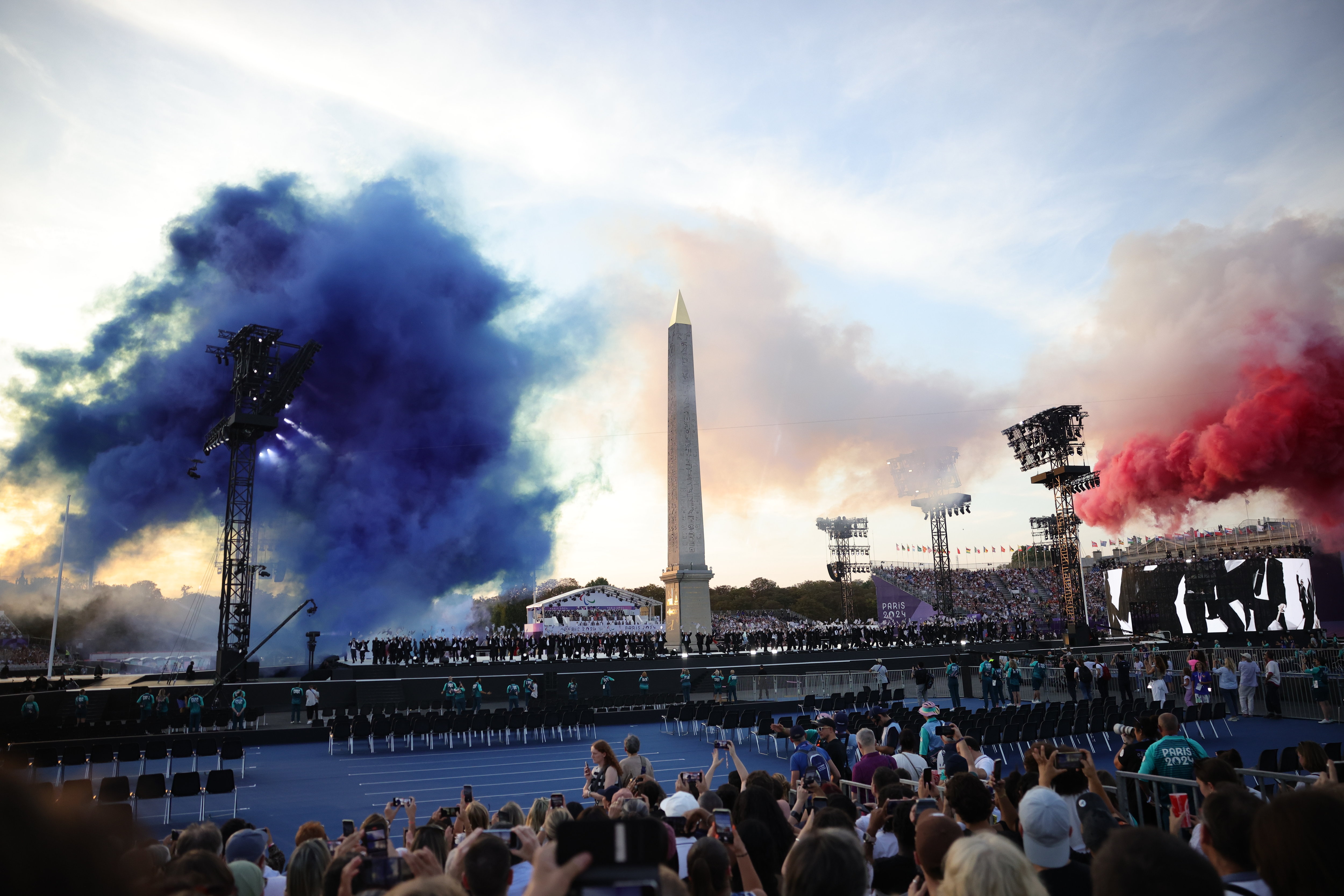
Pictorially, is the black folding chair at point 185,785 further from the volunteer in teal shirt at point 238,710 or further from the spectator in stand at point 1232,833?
the spectator in stand at point 1232,833

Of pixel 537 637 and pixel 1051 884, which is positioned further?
pixel 537 637

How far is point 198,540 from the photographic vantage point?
2119 inches

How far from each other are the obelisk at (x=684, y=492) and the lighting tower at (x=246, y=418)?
16654 millimetres

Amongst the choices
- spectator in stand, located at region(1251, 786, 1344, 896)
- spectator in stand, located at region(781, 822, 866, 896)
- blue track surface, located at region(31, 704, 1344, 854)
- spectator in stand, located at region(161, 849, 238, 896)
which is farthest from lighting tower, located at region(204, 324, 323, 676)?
spectator in stand, located at region(1251, 786, 1344, 896)

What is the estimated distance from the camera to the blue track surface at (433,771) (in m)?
14.7

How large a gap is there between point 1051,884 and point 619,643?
36427 mm

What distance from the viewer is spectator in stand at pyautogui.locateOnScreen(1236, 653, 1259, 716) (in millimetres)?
21250

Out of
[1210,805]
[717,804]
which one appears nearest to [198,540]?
[717,804]

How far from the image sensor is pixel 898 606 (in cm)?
6372

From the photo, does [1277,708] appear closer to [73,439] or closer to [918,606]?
[918,606]

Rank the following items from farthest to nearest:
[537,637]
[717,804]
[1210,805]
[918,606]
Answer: [918,606] → [537,637] → [717,804] → [1210,805]

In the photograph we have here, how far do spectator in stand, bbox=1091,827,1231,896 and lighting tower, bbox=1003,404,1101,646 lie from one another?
165ft

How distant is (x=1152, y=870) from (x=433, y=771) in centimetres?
1874

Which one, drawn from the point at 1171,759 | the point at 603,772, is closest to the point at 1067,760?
the point at 1171,759
